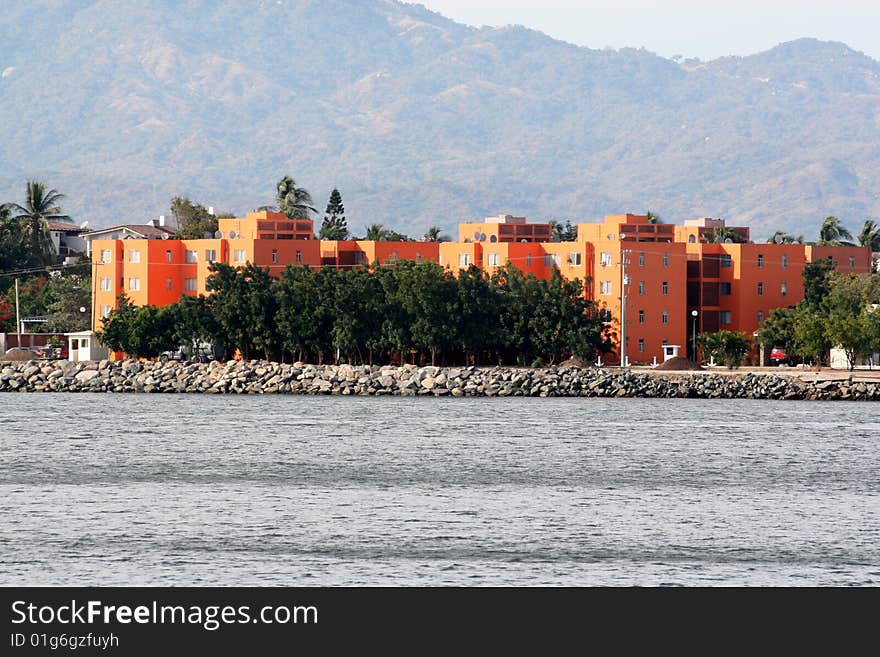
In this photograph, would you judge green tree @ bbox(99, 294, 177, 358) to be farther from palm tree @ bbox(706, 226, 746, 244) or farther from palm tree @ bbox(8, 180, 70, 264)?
palm tree @ bbox(706, 226, 746, 244)

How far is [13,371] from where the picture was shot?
10081cm

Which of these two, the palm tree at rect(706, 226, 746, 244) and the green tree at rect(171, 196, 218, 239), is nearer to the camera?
the palm tree at rect(706, 226, 746, 244)

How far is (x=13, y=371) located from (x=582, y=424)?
1854 inches

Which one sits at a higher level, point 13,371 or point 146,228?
point 146,228

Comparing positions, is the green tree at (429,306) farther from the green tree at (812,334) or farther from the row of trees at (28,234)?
the row of trees at (28,234)

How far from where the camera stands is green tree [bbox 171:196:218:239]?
146 meters

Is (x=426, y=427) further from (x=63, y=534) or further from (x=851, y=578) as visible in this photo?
(x=851, y=578)

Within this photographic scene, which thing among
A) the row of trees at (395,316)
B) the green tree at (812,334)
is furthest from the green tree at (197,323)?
the green tree at (812,334)

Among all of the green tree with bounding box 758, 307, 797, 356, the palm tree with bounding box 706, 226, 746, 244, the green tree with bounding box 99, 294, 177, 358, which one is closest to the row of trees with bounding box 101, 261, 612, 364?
the green tree with bounding box 99, 294, 177, 358

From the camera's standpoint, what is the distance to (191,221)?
527 feet

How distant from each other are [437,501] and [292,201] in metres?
125

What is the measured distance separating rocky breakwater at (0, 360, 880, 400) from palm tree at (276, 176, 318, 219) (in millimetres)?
59712

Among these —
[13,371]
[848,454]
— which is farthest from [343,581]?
[13,371]

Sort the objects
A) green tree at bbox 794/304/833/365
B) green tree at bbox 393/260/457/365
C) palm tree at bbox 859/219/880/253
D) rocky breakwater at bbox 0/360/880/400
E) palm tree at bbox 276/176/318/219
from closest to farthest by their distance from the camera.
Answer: rocky breakwater at bbox 0/360/880/400 < green tree at bbox 393/260/457/365 < green tree at bbox 794/304/833/365 < palm tree at bbox 276/176/318/219 < palm tree at bbox 859/219/880/253
